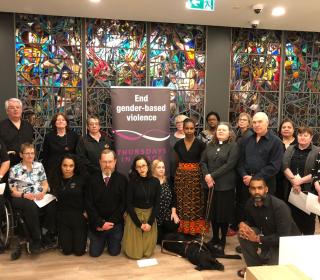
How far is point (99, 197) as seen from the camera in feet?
11.3

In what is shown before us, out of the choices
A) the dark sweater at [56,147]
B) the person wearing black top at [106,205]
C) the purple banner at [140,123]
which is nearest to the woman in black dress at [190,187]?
the purple banner at [140,123]

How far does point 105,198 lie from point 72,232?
49 centimetres

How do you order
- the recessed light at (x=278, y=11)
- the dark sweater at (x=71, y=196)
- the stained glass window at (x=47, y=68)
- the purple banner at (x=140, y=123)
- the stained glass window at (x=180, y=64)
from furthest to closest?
the stained glass window at (x=180, y=64) < the stained glass window at (x=47, y=68) < the recessed light at (x=278, y=11) < the purple banner at (x=140, y=123) < the dark sweater at (x=71, y=196)

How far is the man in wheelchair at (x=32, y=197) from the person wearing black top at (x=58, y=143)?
152mm

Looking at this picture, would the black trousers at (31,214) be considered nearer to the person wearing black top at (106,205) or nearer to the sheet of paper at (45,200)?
the sheet of paper at (45,200)

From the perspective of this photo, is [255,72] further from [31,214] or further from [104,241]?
[31,214]

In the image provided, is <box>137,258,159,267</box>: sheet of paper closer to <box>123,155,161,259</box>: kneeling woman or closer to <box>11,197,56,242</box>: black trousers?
<box>123,155,161,259</box>: kneeling woman

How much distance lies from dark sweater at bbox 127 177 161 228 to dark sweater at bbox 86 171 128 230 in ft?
0.33

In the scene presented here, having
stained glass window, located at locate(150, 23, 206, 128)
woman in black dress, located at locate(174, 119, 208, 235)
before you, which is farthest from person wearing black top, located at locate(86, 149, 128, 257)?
stained glass window, located at locate(150, 23, 206, 128)

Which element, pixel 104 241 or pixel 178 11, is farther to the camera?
pixel 178 11

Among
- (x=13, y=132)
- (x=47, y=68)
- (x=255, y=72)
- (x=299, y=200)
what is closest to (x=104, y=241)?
(x=13, y=132)

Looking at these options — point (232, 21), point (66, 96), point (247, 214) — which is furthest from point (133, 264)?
point (232, 21)

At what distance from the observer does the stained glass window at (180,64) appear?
18.0ft

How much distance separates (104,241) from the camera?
348cm
